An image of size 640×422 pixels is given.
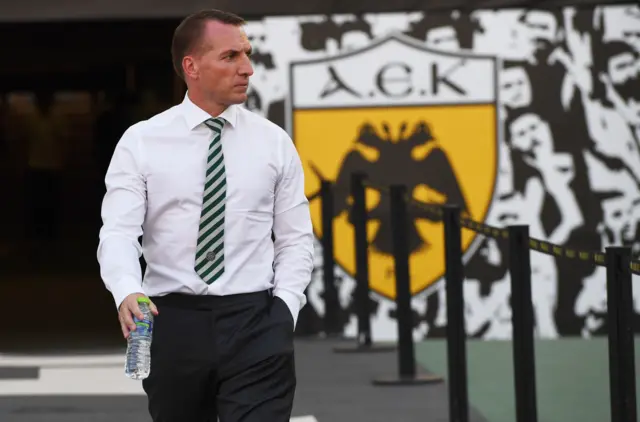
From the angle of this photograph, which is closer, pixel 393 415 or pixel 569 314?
pixel 393 415

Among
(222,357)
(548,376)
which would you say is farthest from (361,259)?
(222,357)

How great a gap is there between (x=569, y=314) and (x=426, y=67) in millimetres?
1899

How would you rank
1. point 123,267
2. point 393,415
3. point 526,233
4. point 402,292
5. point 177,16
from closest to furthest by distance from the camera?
point 123,267, point 526,233, point 393,415, point 402,292, point 177,16

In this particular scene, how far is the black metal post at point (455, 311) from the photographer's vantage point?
6.93 m

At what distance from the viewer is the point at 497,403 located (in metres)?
7.85

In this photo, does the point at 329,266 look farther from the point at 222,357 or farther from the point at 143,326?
the point at 143,326

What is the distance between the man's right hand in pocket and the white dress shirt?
0.18 m

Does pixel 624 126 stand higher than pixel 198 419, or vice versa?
pixel 624 126

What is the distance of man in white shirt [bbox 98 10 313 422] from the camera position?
4.00 metres

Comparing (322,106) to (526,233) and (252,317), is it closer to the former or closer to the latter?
(526,233)

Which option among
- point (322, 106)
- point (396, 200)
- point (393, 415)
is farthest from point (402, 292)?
point (322, 106)

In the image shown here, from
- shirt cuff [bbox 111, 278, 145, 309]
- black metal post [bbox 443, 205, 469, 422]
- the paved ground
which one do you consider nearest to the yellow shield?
the paved ground

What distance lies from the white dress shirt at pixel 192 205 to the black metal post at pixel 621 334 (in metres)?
1.06

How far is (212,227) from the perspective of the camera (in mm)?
4043
